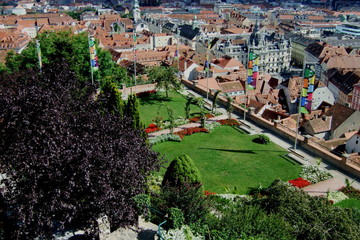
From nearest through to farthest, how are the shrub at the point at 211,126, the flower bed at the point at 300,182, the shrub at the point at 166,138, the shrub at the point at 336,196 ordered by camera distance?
the shrub at the point at 336,196, the flower bed at the point at 300,182, the shrub at the point at 166,138, the shrub at the point at 211,126

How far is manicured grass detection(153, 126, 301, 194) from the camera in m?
28.5

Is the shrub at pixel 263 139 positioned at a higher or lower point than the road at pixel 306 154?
higher

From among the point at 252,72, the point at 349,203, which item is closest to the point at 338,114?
the point at 252,72

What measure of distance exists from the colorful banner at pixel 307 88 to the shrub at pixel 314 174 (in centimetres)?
580

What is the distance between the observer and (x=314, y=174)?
97.6 feet

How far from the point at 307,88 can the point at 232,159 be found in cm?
885

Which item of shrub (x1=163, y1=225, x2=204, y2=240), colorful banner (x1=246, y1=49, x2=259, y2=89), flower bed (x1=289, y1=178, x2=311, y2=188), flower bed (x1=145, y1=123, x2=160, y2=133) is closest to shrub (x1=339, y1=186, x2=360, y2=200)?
flower bed (x1=289, y1=178, x2=311, y2=188)

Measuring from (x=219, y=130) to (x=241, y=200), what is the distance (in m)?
16.5

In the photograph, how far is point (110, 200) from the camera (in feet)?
57.1

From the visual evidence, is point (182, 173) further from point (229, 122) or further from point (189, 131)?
point (229, 122)

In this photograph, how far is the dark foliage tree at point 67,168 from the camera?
16.7 metres

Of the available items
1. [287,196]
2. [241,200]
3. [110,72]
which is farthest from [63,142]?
[110,72]

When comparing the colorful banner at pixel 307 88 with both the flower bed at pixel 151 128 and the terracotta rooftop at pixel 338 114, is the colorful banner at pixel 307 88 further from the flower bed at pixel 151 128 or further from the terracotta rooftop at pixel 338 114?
the terracotta rooftop at pixel 338 114

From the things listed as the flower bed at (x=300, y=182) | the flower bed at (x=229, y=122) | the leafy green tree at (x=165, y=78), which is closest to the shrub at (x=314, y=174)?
the flower bed at (x=300, y=182)
